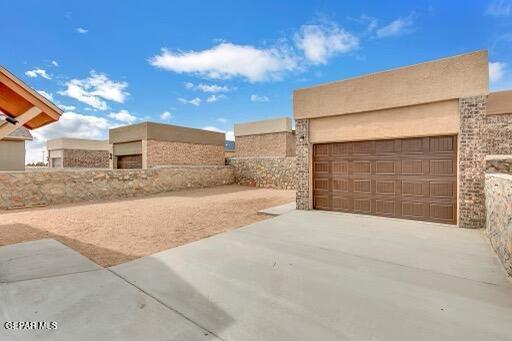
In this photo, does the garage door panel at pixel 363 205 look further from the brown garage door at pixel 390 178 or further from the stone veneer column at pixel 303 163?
the stone veneer column at pixel 303 163

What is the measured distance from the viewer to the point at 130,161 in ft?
65.9

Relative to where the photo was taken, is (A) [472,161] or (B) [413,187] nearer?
(A) [472,161]

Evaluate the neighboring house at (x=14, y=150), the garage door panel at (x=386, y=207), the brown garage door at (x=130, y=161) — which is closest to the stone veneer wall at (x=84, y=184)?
the brown garage door at (x=130, y=161)

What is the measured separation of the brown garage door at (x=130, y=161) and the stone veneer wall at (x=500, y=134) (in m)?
22.9

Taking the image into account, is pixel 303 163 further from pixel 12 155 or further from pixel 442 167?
pixel 12 155

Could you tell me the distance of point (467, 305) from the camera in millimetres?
3201

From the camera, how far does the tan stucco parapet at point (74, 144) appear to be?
94.5ft

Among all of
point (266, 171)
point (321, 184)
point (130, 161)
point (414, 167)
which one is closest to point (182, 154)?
point (130, 161)

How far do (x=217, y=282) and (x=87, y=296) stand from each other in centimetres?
176

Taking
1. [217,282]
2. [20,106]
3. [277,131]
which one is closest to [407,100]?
[217,282]

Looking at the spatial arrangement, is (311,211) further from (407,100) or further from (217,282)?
(217,282)

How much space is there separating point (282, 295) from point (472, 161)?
682 cm

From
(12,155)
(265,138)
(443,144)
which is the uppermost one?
(265,138)

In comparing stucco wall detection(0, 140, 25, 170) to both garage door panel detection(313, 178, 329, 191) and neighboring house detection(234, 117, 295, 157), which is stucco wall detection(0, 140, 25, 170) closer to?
neighboring house detection(234, 117, 295, 157)
